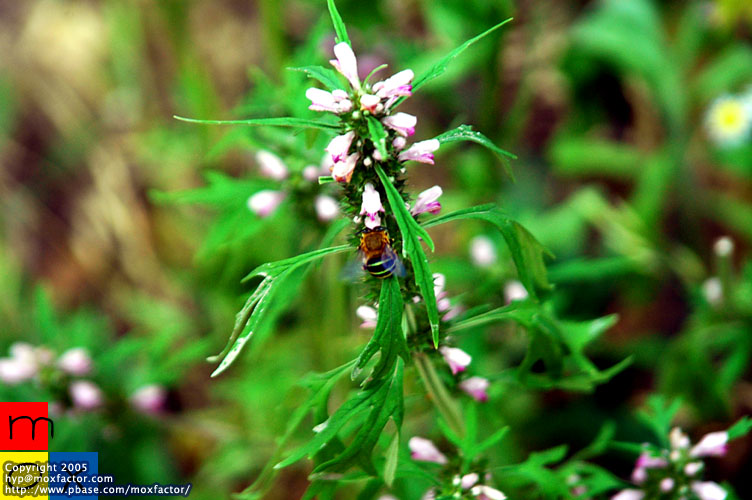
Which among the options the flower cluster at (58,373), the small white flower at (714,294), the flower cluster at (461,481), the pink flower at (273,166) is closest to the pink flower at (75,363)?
the flower cluster at (58,373)

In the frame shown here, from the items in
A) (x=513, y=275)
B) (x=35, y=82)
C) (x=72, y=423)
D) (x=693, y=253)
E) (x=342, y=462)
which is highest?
(x=35, y=82)

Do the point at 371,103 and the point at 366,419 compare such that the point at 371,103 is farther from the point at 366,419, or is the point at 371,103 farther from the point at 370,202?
the point at 366,419

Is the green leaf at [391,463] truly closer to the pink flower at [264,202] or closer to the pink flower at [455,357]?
the pink flower at [455,357]

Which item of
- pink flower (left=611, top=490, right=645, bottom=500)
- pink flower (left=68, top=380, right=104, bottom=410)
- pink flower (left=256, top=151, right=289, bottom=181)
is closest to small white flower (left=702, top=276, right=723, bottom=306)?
pink flower (left=611, top=490, right=645, bottom=500)

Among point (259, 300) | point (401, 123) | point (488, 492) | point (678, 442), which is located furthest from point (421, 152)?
point (678, 442)

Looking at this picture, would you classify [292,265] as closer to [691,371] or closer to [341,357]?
[341,357]

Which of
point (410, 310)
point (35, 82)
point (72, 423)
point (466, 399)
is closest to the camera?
point (410, 310)

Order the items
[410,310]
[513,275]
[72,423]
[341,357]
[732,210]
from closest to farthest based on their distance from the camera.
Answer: [410,310] → [72,423] → [513,275] → [341,357] → [732,210]

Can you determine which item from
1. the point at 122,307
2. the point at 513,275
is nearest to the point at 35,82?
the point at 122,307
